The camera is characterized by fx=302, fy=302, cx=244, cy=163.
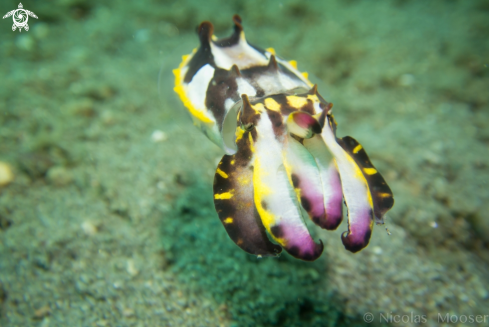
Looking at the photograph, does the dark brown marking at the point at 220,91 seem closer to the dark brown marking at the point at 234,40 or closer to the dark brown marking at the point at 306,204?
the dark brown marking at the point at 234,40

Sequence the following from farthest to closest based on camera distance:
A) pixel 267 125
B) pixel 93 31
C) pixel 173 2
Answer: pixel 173 2 → pixel 93 31 → pixel 267 125

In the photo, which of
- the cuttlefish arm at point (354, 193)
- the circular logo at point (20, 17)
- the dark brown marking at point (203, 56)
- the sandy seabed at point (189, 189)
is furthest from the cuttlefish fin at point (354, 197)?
the circular logo at point (20, 17)

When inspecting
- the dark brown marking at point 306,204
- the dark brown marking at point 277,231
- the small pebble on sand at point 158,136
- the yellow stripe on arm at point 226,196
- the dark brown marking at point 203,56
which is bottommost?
the dark brown marking at point 277,231

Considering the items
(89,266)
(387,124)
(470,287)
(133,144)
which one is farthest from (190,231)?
(387,124)

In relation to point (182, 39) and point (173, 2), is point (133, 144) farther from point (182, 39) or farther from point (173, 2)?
point (173, 2)

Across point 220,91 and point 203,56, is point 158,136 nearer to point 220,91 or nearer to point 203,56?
point 203,56

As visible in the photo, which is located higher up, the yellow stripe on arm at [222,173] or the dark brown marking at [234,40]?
the dark brown marking at [234,40]

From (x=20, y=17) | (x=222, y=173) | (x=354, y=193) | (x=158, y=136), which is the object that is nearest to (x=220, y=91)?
(x=222, y=173)
